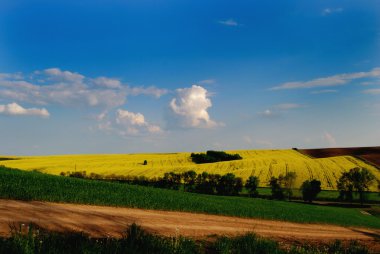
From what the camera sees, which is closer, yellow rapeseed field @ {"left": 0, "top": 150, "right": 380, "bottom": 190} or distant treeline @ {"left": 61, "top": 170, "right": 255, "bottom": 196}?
distant treeline @ {"left": 61, "top": 170, "right": 255, "bottom": 196}

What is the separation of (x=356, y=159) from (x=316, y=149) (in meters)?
26.8

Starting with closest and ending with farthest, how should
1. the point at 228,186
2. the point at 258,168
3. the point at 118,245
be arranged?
the point at 118,245
the point at 228,186
the point at 258,168

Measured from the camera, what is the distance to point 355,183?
7206 cm

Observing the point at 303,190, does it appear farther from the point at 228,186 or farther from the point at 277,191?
the point at 228,186

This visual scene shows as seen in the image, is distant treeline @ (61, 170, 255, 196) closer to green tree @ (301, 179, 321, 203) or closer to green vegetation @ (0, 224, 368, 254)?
green tree @ (301, 179, 321, 203)

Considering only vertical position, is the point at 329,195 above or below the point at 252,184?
below

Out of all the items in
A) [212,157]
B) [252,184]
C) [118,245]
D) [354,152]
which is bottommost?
[252,184]

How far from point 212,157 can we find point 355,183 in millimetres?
56649

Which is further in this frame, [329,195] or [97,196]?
[329,195]

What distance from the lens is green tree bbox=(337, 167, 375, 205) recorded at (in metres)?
71.4

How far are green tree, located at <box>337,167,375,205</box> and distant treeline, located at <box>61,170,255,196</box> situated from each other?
55.5 ft

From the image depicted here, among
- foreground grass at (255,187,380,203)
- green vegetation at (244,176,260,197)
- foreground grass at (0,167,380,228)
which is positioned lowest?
foreground grass at (255,187,380,203)

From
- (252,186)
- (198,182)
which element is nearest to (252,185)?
(252,186)

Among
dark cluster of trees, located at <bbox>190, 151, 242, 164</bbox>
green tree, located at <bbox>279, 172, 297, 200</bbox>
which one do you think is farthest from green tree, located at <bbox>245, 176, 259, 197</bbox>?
dark cluster of trees, located at <bbox>190, 151, 242, 164</bbox>
